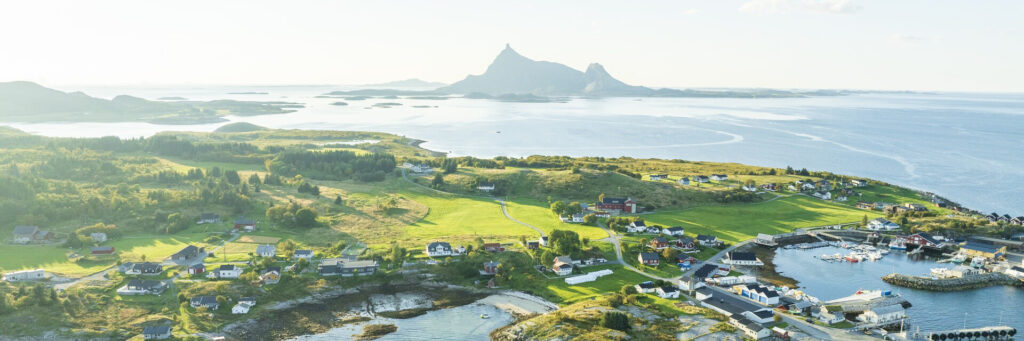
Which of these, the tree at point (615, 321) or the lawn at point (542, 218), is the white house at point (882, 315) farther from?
the lawn at point (542, 218)

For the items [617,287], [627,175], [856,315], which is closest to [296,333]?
[617,287]

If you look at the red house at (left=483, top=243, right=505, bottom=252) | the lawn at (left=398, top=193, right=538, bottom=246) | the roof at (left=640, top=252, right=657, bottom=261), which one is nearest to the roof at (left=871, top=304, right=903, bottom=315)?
the roof at (left=640, top=252, right=657, bottom=261)

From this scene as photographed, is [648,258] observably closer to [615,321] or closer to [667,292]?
[667,292]

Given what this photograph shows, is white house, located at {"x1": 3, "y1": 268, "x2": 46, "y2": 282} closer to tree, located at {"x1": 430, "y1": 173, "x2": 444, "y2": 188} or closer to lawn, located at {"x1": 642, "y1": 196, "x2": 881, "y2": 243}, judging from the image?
tree, located at {"x1": 430, "y1": 173, "x2": 444, "y2": 188}

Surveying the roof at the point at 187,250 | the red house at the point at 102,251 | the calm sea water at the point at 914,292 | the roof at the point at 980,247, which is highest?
the roof at the point at 187,250

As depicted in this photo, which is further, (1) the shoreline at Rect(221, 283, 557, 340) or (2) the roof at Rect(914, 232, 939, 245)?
(2) the roof at Rect(914, 232, 939, 245)

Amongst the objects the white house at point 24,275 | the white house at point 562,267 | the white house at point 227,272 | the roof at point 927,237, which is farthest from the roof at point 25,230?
the roof at point 927,237

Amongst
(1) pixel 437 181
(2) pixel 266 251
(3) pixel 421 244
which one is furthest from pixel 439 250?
(1) pixel 437 181
